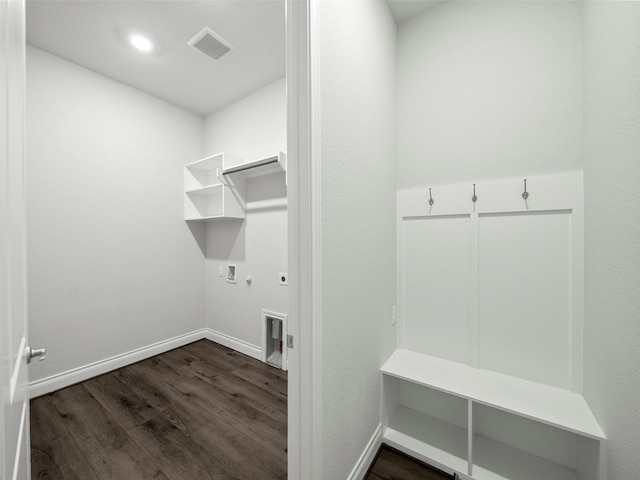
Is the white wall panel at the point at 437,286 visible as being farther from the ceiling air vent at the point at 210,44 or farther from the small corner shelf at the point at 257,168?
the ceiling air vent at the point at 210,44

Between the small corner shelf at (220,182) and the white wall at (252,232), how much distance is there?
11 centimetres

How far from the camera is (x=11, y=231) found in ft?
1.95

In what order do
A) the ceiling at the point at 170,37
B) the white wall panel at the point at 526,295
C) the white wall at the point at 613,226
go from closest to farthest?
1. the white wall at the point at 613,226
2. the white wall panel at the point at 526,295
3. the ceiling at the point at 170,37

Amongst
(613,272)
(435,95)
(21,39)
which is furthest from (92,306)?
(613,272)

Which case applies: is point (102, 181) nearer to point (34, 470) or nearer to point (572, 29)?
point (34, 470)

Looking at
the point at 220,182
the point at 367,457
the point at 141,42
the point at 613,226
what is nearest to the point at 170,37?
the point at 141,42

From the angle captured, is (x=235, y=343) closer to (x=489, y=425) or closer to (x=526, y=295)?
(x=489, y=425)

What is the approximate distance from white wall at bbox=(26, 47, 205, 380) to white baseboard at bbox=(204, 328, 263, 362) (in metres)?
0.23

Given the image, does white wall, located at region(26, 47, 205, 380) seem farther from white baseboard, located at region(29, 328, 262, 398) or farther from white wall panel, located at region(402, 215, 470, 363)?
white wall panel, located at region(402, 215, 470, 363)

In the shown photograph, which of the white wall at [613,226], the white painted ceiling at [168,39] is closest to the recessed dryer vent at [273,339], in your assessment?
the white wall at [613,226]

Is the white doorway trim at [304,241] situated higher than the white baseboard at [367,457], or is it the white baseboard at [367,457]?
the white doorway trim at [304,241]

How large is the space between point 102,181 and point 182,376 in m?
1.96

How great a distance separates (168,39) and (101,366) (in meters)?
2.88

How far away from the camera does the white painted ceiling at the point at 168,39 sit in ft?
5.82
